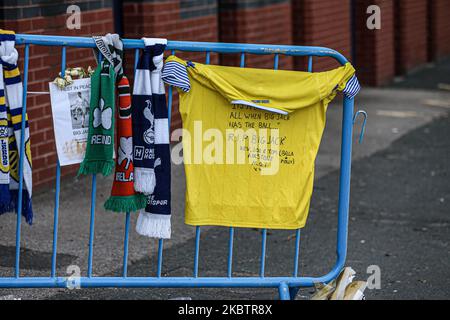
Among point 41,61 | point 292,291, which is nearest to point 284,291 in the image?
point 292,291

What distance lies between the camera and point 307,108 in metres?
5.36

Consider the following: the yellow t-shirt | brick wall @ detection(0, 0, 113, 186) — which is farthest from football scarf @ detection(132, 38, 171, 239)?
brick wall @ detection(0, 0, 113, 186)

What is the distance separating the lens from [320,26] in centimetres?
1502

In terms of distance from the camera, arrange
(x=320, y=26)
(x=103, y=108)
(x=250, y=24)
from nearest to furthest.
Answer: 1. (x=103, y=108)
2. (x=250, y=24)
3. (x=320, y=26)

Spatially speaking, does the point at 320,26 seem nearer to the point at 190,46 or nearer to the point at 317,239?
the point at 317,239

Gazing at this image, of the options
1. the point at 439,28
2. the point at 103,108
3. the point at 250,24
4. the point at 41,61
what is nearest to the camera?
the point at 103,108

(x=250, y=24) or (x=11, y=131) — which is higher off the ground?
(x=250, y=24)

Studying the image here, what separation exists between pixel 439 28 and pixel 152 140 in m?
17.8

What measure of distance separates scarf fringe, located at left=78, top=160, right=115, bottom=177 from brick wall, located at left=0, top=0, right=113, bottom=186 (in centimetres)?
337

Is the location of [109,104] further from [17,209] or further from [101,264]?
[101,264]

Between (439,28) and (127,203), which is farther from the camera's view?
(439,28)

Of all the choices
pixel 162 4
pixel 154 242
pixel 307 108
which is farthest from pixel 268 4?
pixel 307 108

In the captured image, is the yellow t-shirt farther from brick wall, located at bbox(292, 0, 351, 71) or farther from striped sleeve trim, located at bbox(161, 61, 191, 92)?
brick wall, located at bbox(292, 0, 351, 71)

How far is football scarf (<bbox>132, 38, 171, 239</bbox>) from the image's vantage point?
5.16 meters
